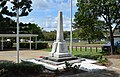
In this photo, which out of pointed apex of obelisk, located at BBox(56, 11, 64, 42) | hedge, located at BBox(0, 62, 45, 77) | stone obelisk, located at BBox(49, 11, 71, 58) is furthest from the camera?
pointed apex of obelisk, located at BBox(56, 11, 64, 42)

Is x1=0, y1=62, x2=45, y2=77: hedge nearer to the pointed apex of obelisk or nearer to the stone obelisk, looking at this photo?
the stone obelisk

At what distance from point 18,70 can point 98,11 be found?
1434 cm

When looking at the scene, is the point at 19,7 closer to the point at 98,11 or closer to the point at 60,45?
the point at 60,45

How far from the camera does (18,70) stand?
38.8ft

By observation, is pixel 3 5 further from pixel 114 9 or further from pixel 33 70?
pixel 114 9

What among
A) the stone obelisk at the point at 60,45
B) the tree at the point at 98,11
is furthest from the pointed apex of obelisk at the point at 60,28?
the tree at the point at 98,11

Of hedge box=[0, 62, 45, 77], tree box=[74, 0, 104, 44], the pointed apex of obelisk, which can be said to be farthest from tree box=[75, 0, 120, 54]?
hedge box=[0, 62, 45, 77]

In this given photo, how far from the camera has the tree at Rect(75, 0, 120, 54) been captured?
2339 cm

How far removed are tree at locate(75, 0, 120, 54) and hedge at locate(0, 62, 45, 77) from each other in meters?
12.6

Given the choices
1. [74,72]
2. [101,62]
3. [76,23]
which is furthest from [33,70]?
[76,23]

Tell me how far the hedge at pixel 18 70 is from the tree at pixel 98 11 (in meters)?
12.6

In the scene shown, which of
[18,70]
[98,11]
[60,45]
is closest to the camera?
[18,70]

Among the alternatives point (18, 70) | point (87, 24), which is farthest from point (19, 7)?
point (87, 24)

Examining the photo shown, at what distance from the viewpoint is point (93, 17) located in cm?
2439
